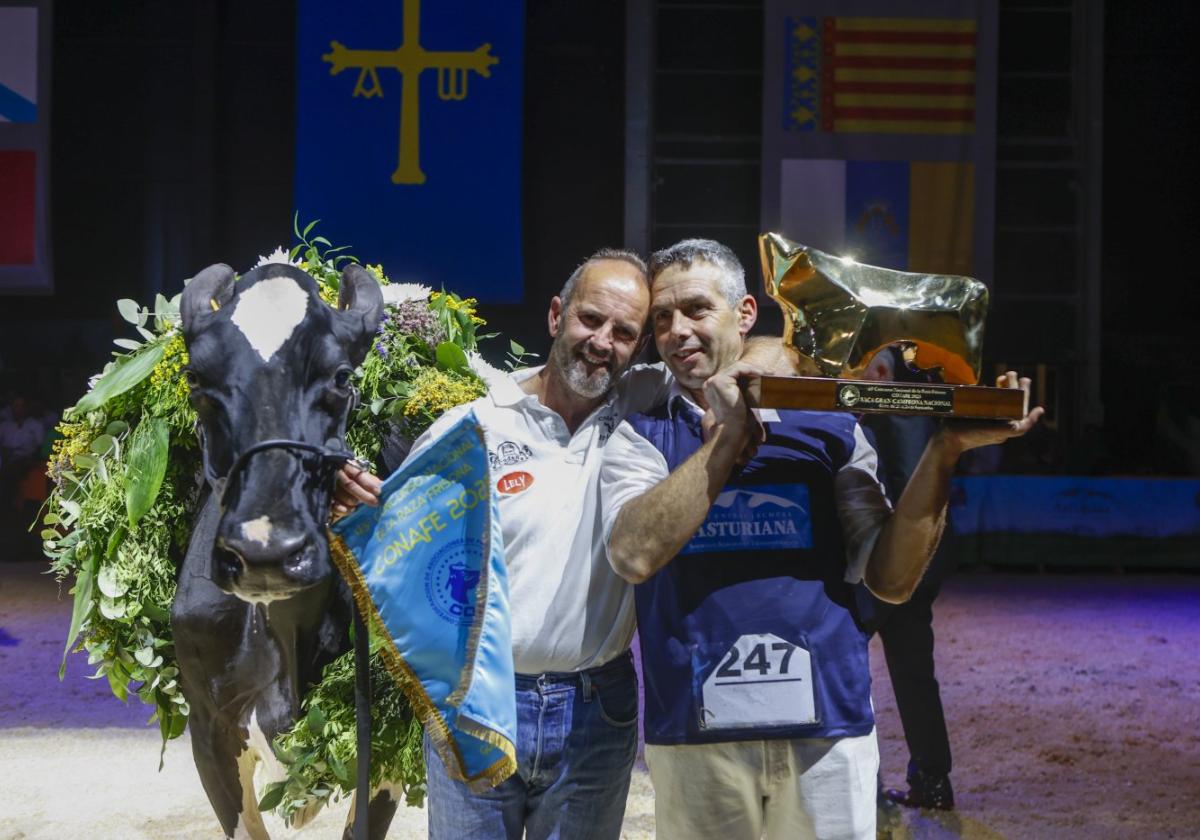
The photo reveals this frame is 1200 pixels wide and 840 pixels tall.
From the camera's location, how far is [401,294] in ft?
11.1

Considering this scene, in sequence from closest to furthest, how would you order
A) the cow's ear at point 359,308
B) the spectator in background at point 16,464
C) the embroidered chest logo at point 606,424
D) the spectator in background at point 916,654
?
the embroidered chest logo at point 606,424, the cow's ear at point 359,308, the spectator in background at point 916,654, the spectator in background at point 16,464

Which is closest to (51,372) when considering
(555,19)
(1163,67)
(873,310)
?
(555,19)

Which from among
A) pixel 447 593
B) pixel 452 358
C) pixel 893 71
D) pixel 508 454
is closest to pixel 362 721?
pixel 447 593

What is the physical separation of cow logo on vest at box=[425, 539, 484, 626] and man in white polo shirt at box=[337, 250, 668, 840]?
83 mm

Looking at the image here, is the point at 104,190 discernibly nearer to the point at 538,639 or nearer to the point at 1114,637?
the point at 1114,637

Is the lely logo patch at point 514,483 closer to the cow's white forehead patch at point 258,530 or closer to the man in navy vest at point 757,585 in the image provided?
the man in navy vest at point 757,585

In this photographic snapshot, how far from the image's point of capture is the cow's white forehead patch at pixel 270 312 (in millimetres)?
2396

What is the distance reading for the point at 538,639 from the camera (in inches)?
85.7

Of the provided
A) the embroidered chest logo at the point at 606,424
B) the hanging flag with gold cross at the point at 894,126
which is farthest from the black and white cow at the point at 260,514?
the hanging flag with gold cross at the point at 894,126

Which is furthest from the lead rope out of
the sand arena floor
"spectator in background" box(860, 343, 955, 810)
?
"spectator in background" box(860, 343, 955, 810)

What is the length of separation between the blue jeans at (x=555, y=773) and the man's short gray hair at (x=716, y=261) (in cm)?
80

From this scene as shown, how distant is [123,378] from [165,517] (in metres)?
0.39

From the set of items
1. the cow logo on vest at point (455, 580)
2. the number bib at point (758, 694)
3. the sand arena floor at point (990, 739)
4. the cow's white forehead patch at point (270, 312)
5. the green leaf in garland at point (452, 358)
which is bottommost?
the sand arena floor at point (990, 739)

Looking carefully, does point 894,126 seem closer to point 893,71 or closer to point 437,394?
point 893,71
